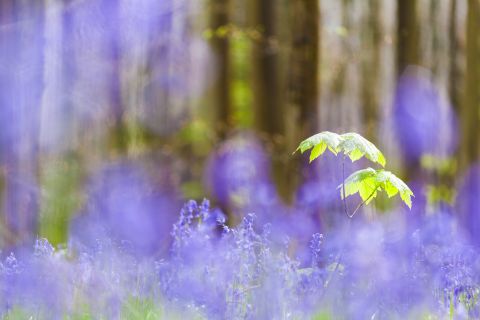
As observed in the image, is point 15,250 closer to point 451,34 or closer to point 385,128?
point 385,128

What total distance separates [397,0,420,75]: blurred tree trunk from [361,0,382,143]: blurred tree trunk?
167 millimetres

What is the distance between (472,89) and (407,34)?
63cm

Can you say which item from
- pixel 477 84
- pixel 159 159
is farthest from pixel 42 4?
pixel 477 84

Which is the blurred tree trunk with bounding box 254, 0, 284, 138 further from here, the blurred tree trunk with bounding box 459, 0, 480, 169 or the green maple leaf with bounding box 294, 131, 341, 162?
the blurred tree trunk with bounding box 459, 0, 480, 169

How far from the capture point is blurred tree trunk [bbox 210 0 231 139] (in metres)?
3.82

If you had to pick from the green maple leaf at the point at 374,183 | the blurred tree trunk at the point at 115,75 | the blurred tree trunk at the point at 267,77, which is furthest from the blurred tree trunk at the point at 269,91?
the green maple leaf at the point at 374,183

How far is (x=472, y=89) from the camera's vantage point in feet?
15.3

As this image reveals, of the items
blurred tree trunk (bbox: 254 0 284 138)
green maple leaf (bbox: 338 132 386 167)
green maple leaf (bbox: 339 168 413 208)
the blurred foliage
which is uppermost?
blurred tree trunk (bbox: 254 0 284 138)

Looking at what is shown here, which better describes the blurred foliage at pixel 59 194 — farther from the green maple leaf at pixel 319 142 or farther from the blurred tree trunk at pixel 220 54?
the green maple leaf at pixel 319 142

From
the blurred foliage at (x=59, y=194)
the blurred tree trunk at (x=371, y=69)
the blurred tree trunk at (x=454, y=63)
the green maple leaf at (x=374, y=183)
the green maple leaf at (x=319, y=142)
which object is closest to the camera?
the green maple leaf at (x=319, y=142)

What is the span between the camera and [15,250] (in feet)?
11.9

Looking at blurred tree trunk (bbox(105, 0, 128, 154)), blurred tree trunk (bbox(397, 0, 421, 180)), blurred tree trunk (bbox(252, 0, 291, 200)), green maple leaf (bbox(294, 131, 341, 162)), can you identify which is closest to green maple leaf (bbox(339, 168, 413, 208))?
green maple leaf (bbox(294, 131, 341, 162))

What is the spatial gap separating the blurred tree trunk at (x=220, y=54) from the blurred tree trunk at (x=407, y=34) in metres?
1.11

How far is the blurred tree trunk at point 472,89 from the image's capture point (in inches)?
182
